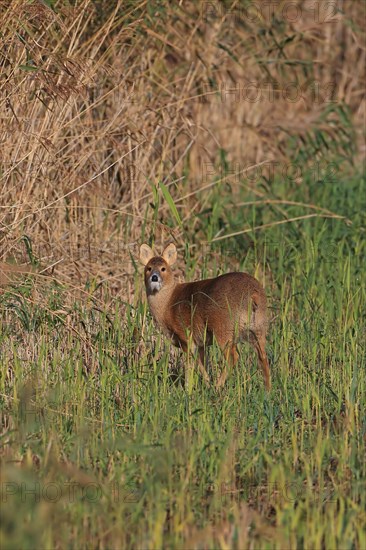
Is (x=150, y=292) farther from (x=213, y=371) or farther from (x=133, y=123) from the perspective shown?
(x=133, y=123)

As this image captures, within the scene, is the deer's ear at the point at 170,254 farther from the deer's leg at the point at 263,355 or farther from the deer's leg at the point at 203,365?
the deer's leg at the point at 263,355

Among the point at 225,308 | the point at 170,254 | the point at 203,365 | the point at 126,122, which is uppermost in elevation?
the point at 126,122

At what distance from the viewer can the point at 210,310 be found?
663cm

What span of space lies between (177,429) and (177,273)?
9.74 ft

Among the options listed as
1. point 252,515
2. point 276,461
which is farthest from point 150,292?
point 252,515

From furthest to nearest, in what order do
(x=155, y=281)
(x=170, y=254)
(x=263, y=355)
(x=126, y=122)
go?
(x=126, y=122)
(x=170, y=254)
(x=155, y=281)
(x=263, y=355)

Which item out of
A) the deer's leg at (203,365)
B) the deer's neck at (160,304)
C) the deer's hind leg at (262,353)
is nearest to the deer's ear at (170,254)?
the deer's neck at (160,304)

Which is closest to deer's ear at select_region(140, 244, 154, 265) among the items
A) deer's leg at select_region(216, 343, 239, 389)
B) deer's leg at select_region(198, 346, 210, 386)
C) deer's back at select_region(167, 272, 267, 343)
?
deer's back at select_region(167, 272, 267, 343)

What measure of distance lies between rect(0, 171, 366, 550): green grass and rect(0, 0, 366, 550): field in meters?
0.02

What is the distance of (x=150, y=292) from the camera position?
7.05 meters

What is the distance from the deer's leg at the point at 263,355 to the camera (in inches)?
242

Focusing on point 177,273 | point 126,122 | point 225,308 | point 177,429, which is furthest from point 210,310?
point 126,122

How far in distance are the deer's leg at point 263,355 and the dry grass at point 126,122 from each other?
1.28 metres

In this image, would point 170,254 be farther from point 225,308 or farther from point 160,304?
point 225,308
